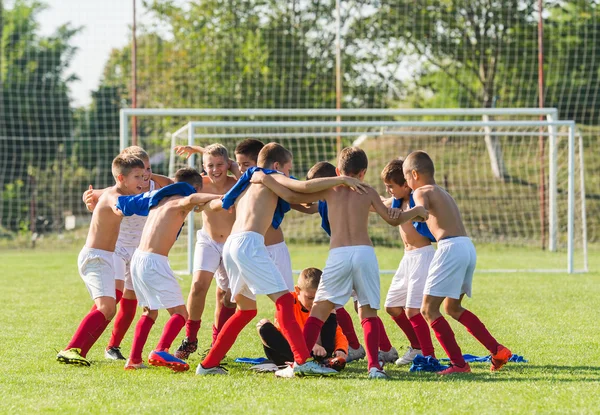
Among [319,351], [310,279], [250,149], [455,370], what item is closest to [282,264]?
[310,279]

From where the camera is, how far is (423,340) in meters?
6.49

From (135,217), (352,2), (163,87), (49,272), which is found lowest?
(49,272)

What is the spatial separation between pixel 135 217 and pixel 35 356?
1.34m

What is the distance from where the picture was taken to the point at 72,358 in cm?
621

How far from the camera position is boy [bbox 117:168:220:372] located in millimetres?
6121

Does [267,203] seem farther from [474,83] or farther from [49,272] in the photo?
[474,83]

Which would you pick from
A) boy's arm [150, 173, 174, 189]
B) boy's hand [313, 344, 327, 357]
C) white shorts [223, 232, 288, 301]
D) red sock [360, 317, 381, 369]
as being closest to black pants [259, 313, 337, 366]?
boy's hand [313, 344, 327, 357]

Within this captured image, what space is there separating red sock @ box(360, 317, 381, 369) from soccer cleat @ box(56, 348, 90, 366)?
1.96 meters

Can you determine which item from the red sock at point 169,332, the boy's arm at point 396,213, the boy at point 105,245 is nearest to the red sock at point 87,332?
the boy at point 105,245

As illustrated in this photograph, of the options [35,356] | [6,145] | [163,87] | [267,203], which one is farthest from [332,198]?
[6,145]

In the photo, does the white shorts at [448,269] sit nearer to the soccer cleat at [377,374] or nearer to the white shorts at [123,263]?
the soccer cleat at [377,374]

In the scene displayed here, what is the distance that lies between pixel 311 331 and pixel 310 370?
0.98ft

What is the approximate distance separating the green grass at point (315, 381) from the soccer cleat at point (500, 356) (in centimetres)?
7

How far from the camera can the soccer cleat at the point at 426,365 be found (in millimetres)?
6215
